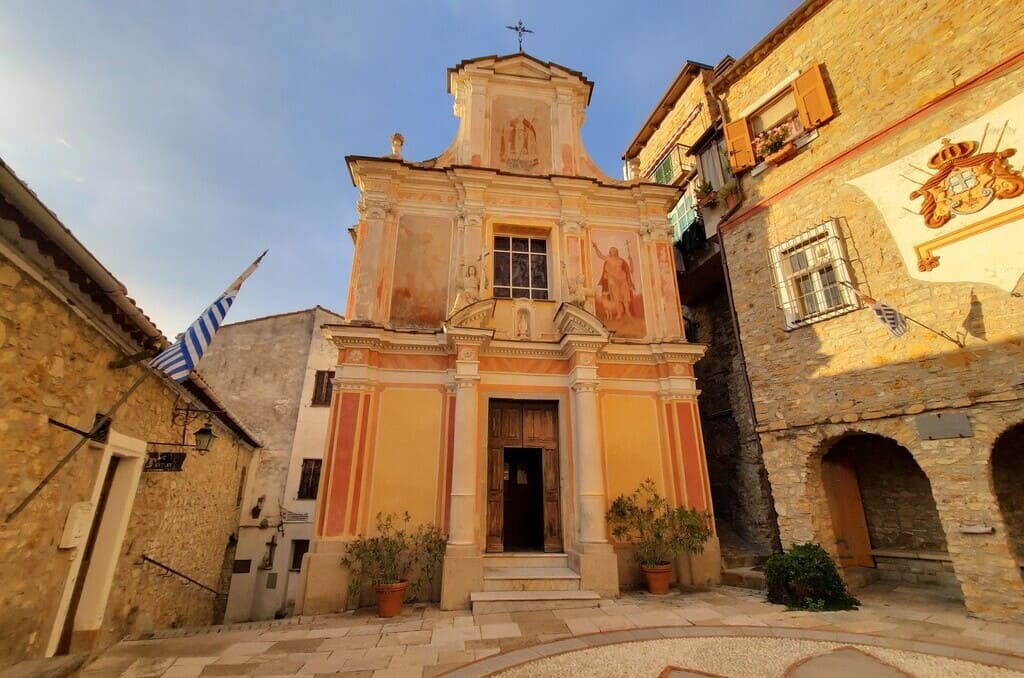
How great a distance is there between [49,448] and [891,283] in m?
11.8

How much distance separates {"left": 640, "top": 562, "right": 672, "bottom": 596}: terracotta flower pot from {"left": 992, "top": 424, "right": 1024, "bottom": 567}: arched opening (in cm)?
523

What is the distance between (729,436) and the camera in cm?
1172

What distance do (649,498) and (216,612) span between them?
11.9 m

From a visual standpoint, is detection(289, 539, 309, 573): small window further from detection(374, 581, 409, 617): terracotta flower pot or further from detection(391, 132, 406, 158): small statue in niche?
detection(391, 132, 406, 158): small statue in niche

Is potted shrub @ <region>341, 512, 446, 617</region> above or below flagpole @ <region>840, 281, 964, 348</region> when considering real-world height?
below

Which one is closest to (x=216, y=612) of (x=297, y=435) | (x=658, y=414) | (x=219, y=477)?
Answer: (x=219, y=477)

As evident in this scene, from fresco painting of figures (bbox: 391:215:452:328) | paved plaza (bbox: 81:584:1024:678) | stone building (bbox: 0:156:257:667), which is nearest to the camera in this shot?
stone building (bbox: 0:156:257:667)

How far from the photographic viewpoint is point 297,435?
14.7m

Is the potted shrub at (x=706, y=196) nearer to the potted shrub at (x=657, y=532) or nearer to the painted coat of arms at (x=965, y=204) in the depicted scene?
the painted coat of arms at (x=965, y=204)

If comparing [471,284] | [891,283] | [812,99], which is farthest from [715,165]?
[471,284]

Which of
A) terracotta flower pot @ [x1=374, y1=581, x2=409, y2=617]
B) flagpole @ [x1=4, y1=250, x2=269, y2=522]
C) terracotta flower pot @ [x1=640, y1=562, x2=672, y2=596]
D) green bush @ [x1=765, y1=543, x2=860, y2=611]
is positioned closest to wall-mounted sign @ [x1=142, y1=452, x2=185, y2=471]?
Result: flagpole @ [x1=4, y1=250, x2=269, y2=522]

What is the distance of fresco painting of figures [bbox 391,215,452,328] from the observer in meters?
9.44

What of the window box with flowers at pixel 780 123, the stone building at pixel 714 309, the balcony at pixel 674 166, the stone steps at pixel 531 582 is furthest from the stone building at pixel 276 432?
the window box with flowers at pixel 780 123

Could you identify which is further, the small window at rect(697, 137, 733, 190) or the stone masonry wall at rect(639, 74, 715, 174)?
the stone masonry wall at rect(639, 74, 715, 174)
